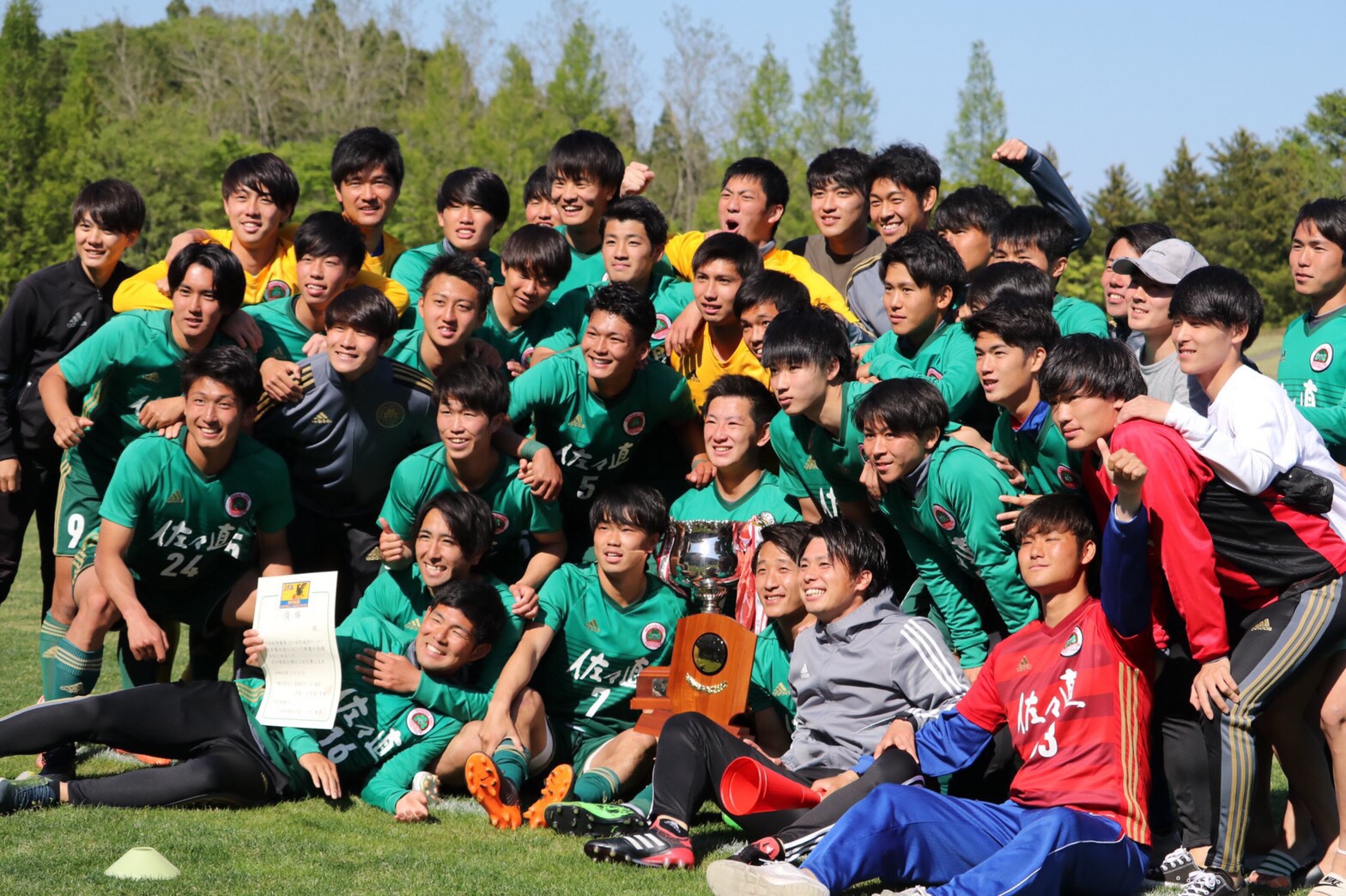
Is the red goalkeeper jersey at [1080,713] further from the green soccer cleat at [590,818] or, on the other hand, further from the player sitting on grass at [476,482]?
the player sitting on grass at [476,482]

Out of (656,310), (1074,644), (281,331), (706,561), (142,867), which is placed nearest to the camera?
(142,867)

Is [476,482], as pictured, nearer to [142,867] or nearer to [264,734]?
[264,734]

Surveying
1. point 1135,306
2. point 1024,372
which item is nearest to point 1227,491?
point 1024,372

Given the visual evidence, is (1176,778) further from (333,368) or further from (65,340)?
(65,340)

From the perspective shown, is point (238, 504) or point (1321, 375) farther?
point (238, 504)

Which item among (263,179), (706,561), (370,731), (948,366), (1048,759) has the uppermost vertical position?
(263,179)

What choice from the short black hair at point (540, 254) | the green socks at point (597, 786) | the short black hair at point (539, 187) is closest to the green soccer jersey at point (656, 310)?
the short black hair at point (540, 254)

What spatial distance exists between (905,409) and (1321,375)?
2249 millimetres

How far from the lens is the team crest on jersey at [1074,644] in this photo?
4922 mm

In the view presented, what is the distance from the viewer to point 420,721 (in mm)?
6160

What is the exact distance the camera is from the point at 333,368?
6.60m

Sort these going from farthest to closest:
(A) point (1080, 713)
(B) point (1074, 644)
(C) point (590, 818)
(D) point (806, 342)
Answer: (D) point (806, 342)
(C) point (590, 818)
(B) point (1074, 644)
(A) point (1080, 713)

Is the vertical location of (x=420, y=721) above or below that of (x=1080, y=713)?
below

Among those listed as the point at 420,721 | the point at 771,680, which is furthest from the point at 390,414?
the point at 771,680
